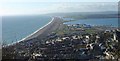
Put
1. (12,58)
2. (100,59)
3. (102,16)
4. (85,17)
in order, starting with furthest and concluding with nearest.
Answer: (102,16) < (85,17) < (100,59) < (12,58)

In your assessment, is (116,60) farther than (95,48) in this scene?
No

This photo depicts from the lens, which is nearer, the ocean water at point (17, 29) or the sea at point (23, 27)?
the ocean water at point (17, 29)

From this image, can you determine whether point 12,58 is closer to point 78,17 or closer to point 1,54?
point 1,54

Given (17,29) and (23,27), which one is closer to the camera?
(17,29)

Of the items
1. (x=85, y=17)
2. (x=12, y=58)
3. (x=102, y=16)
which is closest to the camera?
(x=12, y=58)

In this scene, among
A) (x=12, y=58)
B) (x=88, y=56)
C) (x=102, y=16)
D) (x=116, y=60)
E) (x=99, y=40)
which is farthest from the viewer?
(x=102, y=16)

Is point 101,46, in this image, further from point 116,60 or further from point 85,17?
point 85,17

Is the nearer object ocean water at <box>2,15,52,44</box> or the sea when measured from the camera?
ocean water at <box>2,15,52,44</box>

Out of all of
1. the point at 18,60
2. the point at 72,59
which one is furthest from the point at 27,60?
the point at 72,59

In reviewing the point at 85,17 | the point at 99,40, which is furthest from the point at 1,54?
the point at 85,17
